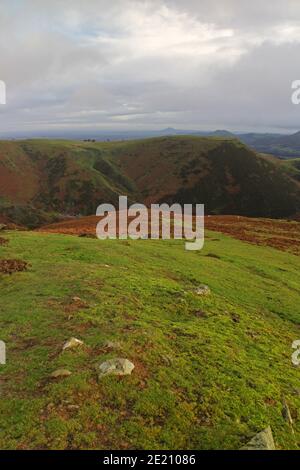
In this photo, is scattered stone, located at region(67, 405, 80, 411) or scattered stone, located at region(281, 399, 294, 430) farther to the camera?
scattered stone, located at region(281, 399, 294, 430)

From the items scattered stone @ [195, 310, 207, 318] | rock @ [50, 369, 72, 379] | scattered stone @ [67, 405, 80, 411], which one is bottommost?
scattered stone @ [195, 310, 207, 318]

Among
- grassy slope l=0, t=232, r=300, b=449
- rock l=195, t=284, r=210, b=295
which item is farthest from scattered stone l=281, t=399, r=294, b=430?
rock l=195, t=284, r=210, b=295

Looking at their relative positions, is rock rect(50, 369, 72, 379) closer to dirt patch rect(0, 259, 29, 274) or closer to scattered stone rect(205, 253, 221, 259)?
dirt patch rect(0, 259, 29, 274)

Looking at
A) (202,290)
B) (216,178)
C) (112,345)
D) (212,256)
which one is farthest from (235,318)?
(216,178)

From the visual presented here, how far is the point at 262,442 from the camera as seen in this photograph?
10680mm

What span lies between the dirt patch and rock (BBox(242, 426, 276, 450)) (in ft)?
57.0

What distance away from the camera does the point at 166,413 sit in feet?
38.1

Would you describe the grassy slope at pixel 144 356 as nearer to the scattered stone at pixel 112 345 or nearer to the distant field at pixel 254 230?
the scattered stone at pixel 112 345

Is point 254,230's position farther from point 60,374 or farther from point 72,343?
point 60,374

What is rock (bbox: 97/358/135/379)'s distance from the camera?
13047 millimetres

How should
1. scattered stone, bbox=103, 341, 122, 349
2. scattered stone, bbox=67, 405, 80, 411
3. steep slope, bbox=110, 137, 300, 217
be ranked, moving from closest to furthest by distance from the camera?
scattered stone, bbox=67, 405, 80, 411, scattered stone, bbox=103, 341, 122, 349, steep slope, bbox=110, 137, 300, 217
